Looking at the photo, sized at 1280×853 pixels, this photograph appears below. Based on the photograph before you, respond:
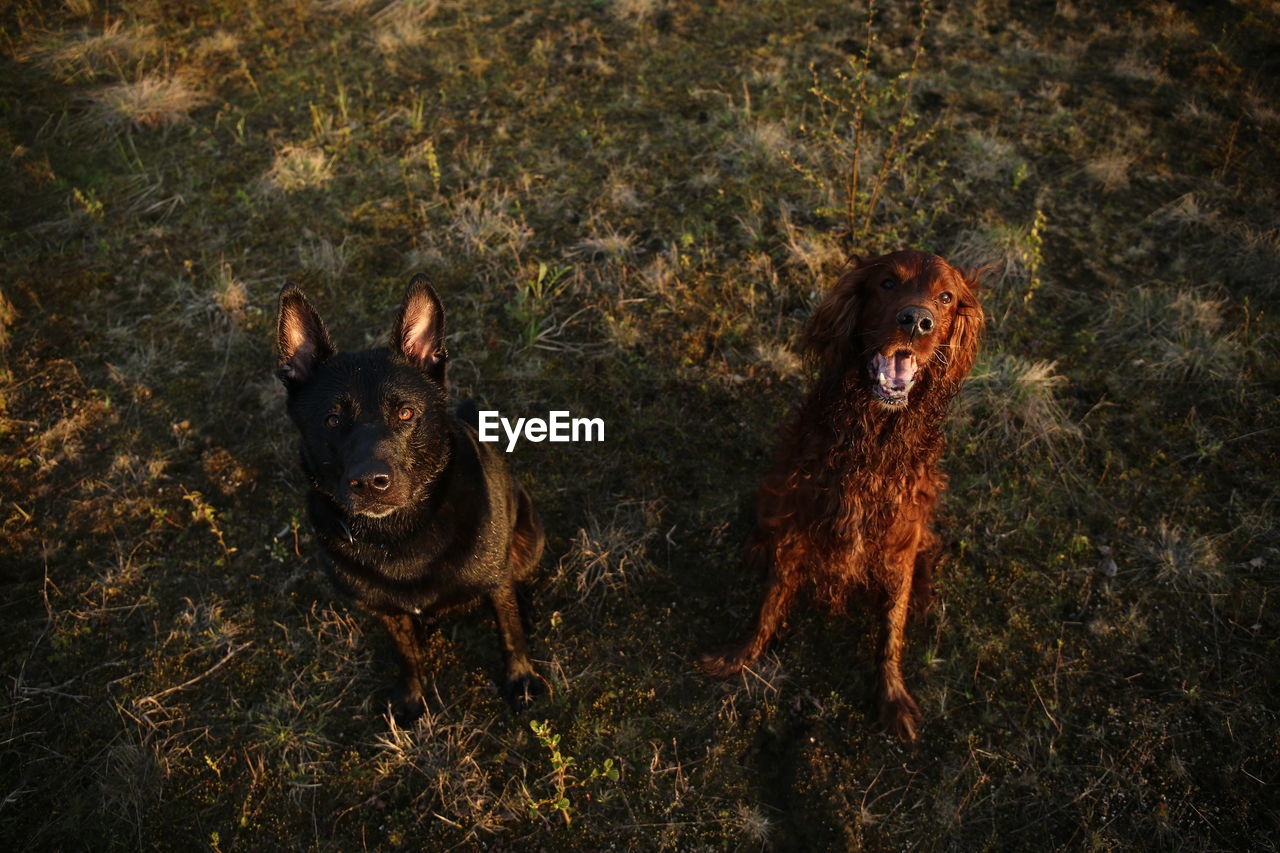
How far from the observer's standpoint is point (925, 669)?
11.1ft

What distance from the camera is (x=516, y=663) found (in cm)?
335

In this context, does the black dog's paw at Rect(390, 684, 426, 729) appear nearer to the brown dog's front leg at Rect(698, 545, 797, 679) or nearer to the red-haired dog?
the brown dog's front leg at Rect(698, 545, 797, 679)

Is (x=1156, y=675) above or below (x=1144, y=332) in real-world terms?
below

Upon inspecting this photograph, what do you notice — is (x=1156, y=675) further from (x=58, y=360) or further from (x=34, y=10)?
(x=34, y=10)

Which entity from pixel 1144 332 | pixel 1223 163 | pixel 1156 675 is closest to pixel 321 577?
pixel 1156 675

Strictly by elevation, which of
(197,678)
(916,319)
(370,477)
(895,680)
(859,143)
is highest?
(916,319)

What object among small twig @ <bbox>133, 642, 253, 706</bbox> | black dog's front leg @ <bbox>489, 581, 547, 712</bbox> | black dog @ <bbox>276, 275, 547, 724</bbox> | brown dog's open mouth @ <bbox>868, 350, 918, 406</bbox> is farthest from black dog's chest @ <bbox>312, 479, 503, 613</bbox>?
brown dog's open mouth @ <bbox>868, 350, 918, 406</bbox>

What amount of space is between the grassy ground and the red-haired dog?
0.46m

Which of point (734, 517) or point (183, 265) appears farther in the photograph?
point (183, 265)

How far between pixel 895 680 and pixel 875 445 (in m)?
1.21

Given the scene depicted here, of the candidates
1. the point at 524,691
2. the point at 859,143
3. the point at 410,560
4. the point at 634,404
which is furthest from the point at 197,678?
the point at 859,143

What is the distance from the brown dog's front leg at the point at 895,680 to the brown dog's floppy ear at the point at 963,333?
93 centimetres

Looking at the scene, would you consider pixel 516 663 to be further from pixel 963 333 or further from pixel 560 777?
pixel 963 333

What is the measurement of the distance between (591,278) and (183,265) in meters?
2.95
